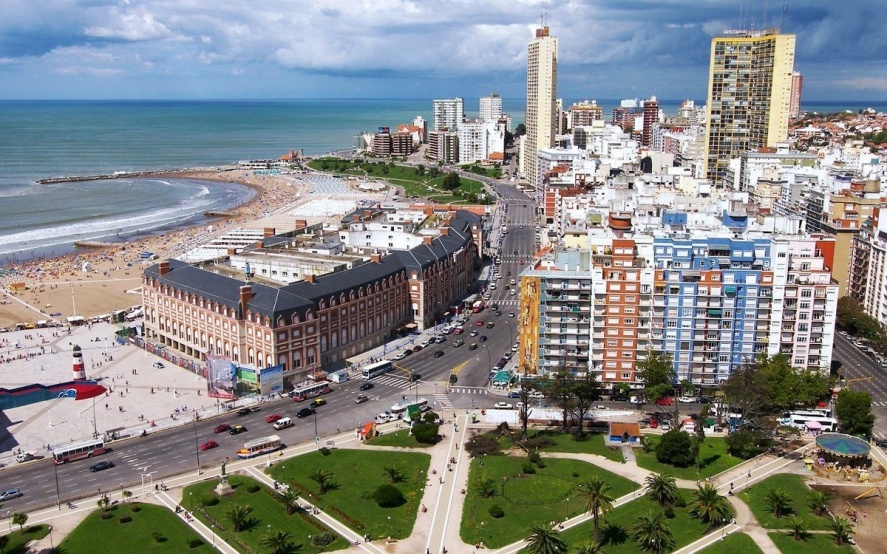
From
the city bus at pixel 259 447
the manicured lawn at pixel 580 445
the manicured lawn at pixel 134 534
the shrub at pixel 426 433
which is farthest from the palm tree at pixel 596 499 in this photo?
the city bus at pixel 259 447

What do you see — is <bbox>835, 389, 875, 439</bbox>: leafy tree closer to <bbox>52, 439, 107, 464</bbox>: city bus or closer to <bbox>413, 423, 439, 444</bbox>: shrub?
<bbox>413, 423, 439, 444</bbox>: shrub

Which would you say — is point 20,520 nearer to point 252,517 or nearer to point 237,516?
point 237,516

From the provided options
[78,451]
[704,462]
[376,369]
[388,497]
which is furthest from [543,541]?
[78,451]

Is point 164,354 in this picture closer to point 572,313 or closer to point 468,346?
point 468,346

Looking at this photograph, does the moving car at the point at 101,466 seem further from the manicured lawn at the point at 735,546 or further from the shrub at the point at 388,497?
the manicured lawn at the point at 735,546

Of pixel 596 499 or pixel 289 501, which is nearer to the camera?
pixel 596 499

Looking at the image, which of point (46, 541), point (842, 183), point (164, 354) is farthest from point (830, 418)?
point (164, 354)

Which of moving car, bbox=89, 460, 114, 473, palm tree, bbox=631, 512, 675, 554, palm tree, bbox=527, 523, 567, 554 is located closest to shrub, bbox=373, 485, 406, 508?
palm tree, bbox=527, 523, 567, 554
